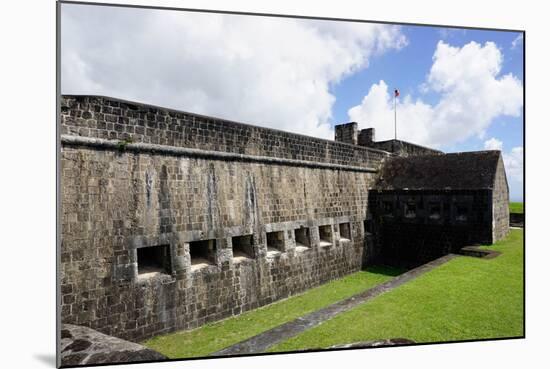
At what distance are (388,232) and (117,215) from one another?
884 centimetres

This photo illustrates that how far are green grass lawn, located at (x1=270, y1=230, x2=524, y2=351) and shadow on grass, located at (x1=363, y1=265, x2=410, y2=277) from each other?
337 centimetres

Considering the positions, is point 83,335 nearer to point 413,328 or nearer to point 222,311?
point 222,311

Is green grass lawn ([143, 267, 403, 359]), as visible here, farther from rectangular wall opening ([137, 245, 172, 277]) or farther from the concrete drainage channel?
the concrete drainage channel

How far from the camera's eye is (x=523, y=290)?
5867 millimetres

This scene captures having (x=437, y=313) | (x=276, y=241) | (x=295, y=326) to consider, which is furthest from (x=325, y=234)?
(x=295, y=326)

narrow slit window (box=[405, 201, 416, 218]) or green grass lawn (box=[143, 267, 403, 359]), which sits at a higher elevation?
narrow slit window (box=[405, 201, 416, 218])

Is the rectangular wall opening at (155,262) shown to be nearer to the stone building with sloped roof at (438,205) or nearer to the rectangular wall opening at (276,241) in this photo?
the rectangular wall opening at (276,241)

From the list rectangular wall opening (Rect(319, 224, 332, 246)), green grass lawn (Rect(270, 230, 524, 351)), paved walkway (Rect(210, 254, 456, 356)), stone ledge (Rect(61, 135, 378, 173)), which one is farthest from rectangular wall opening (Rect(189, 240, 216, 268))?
rectangular wall opening (Rect(319, 224, 332, 246))

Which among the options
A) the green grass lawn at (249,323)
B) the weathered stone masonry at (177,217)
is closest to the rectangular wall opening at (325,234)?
the weathered stone masonry at (177,217)

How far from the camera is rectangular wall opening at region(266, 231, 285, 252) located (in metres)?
8.20

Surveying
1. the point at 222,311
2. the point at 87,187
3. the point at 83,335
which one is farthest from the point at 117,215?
the point at 222,311

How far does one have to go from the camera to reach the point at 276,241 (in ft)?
27.2

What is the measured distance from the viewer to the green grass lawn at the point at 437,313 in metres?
4.92

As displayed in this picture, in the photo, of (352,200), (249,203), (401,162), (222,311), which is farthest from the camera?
(401,162)
